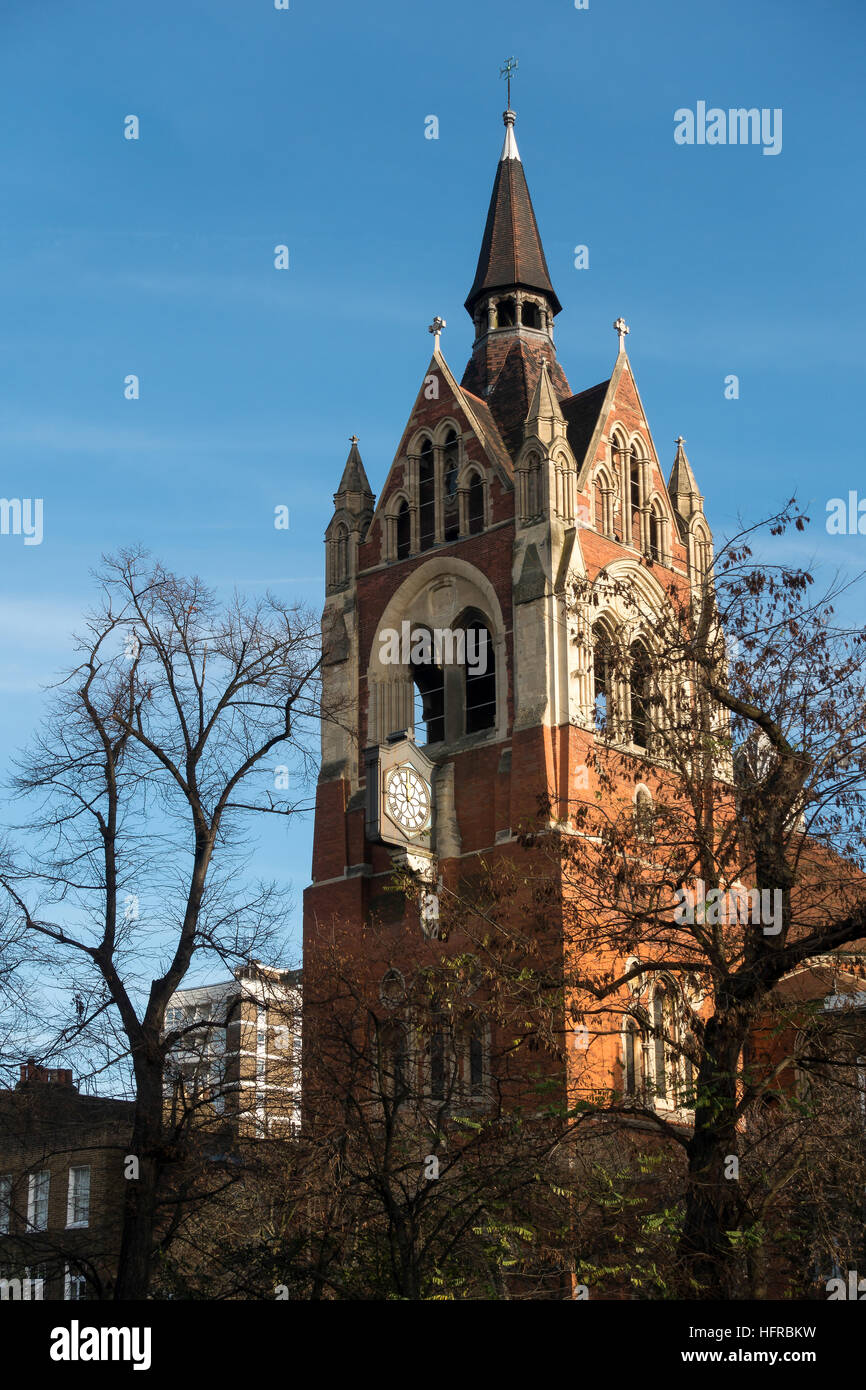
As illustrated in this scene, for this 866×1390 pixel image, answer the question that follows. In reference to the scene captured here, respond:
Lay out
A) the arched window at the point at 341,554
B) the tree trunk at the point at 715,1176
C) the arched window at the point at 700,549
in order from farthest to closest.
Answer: the arched window at the point at 700,549 → the arched window at the point at 341,554 → the tree trunk at the point at 715,1176

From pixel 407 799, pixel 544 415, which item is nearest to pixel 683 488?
pixel 544 415

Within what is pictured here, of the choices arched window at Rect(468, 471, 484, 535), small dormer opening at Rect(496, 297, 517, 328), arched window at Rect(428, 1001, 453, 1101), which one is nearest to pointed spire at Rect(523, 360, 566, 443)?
arched window at Rect(468, 471, 484, 535)

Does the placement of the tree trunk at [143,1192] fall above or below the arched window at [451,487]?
below

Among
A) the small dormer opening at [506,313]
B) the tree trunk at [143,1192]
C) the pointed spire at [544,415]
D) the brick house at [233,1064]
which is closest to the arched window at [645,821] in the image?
the brick house at [233,1064]

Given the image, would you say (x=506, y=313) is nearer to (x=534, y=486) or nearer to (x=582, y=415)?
(x=582, y=415)

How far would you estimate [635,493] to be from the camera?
153ft

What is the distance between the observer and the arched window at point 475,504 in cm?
4397

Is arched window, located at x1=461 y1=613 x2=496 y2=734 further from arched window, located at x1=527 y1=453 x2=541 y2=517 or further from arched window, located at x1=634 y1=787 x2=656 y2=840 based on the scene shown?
arched window, located at x1=634 y1=787 x2=656 y2=840

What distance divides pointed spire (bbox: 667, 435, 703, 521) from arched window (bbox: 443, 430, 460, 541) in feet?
19.9

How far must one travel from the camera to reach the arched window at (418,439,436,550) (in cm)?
4525

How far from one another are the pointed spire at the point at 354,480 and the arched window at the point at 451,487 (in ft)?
8.43

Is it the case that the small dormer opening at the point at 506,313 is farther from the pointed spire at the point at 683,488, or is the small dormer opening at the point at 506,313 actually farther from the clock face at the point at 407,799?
the clock face at the point at 407,799
